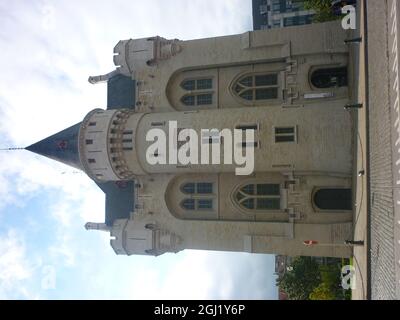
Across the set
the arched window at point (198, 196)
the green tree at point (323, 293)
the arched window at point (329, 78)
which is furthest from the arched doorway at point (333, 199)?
the green tree at point (323, 293)

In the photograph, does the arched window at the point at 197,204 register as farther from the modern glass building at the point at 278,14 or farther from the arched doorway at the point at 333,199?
the modern glass building at the point at 278,14

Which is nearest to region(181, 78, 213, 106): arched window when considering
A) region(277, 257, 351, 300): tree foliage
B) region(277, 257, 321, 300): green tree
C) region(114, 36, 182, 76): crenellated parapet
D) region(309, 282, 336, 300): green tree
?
region(114, 36, 182, 76): crenellated parapet

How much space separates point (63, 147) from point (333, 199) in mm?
18854

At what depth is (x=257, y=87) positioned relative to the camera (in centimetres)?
3300

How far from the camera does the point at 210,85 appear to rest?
34000 millimetres

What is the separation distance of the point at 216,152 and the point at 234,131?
169 centimetres

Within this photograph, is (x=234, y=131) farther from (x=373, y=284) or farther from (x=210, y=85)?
(x=373, y=284)

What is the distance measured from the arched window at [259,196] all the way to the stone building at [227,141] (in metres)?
0.07

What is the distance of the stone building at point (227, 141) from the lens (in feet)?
95.4

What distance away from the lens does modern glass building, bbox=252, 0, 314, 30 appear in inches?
2761

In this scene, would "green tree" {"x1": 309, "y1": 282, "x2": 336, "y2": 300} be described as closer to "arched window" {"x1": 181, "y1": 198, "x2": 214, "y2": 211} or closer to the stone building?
the stone building

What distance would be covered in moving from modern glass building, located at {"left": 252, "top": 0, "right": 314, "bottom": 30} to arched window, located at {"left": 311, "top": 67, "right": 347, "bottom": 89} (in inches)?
1564

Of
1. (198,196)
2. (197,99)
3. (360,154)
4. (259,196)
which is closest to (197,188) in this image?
(198,196)

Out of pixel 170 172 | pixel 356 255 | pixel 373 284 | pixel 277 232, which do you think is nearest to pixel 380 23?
pixel 373 284
